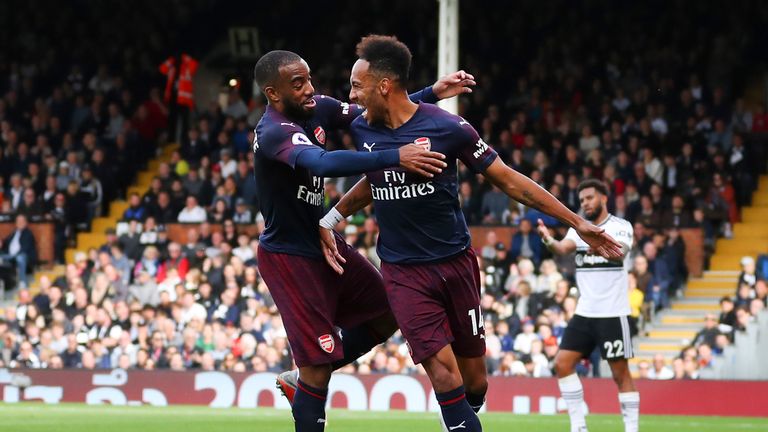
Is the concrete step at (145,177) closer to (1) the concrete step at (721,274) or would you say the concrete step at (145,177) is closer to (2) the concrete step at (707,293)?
(2) the concrete step at (707,293)

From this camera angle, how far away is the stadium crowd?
1991 cm

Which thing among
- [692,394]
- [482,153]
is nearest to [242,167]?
[692,394]

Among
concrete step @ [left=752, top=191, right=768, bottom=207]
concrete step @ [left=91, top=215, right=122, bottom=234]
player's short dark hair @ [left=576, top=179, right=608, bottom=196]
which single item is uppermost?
concrete step @ [left=752, top=191, right=768, bottom=207]

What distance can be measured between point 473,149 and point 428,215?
473 millimetres

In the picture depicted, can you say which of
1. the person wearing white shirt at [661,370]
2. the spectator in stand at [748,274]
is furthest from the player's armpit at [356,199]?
the spectator in stand at [748,274]

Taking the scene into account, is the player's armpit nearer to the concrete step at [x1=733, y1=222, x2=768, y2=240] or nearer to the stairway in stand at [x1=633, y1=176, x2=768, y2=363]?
the stairway in stand at [x1=633, y1=176, x2=768, y2=363]

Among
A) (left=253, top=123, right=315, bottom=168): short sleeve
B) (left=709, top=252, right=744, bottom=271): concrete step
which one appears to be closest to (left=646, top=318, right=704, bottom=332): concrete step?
(left=709, top=252, right=744, bottom=271): concrete step

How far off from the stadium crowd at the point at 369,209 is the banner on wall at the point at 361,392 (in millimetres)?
1090

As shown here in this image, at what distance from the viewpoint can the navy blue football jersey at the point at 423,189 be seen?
823 centimetres

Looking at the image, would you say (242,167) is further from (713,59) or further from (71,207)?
(713,59)

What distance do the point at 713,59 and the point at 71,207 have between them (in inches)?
461

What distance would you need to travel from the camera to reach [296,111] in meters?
8.60

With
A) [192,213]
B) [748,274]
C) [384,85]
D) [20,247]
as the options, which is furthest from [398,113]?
[20,247]

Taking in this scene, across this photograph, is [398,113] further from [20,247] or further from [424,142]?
[20,247]
